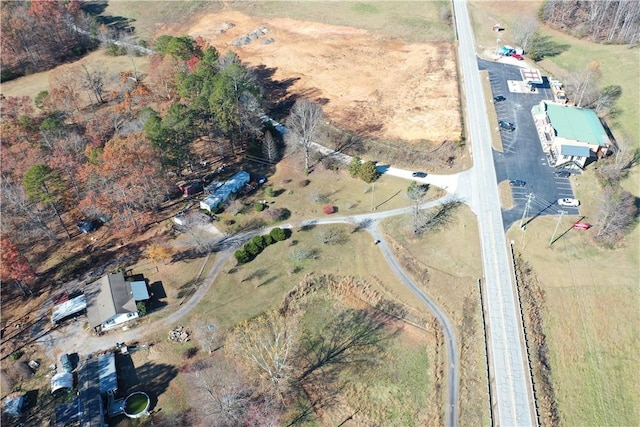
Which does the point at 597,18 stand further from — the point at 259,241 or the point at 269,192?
the point at 259,241

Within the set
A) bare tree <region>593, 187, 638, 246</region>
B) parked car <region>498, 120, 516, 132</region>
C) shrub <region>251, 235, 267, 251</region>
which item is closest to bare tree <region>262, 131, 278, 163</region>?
shrub <region>251, 235, 267, 251</region>

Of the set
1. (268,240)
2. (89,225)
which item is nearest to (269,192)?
(268,240)

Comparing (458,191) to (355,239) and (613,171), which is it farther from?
(613,171)

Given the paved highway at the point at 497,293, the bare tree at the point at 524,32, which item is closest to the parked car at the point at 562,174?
the paved highway at the point at 497,293

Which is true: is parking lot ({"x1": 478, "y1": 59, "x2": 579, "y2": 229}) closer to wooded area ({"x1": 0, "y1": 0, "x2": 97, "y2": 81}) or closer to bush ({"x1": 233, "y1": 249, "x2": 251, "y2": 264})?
bush ({"x1": 233, "y1": 249, "x2": 251, "y2": 264})

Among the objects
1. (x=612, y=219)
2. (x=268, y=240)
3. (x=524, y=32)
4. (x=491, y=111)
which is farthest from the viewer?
(x=524, y=32)

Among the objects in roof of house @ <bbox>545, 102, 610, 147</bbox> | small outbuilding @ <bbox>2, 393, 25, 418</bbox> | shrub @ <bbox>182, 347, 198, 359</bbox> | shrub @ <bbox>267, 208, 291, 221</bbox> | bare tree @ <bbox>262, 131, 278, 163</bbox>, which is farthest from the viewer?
bare tree @ <bbox>262, 131, 278, 163</bbox>

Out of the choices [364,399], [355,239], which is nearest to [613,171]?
[355,239]
